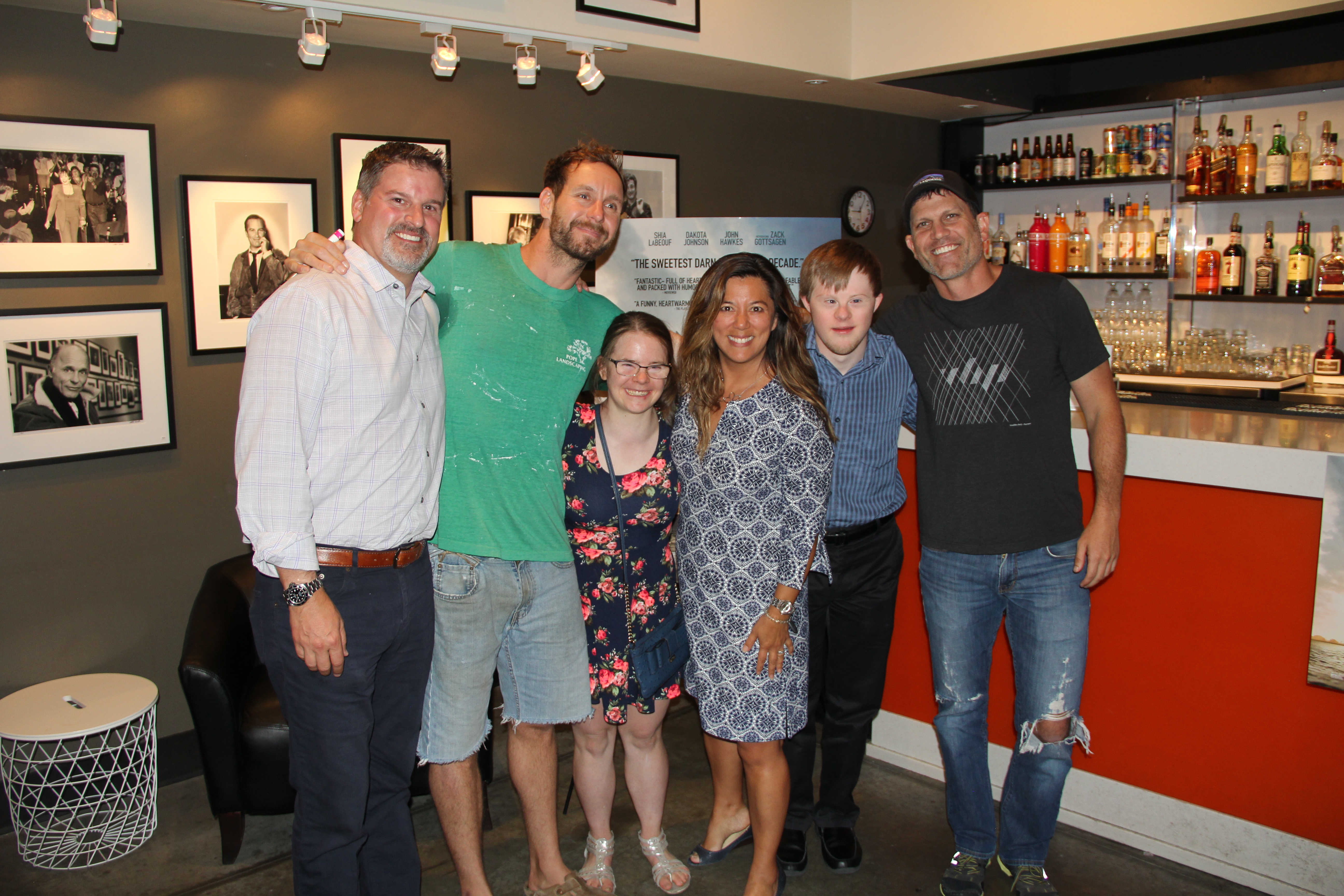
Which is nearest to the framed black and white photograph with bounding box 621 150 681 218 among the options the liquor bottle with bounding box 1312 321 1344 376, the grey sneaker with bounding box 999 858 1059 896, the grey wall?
the grey wall

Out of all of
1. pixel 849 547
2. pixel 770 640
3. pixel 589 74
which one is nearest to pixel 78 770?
pixel 770 640

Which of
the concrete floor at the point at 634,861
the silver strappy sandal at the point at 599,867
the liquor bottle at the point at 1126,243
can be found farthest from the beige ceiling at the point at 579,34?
the silver strappy sandal at the point at 599,867

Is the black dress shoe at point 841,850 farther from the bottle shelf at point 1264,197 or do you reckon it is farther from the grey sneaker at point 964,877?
the bottle shelf at point 1264,197

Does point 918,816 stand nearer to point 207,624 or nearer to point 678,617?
point 678,617

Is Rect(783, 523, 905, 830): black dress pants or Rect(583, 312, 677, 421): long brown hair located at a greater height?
Rect(583, 312, 677, 421): long brown hair

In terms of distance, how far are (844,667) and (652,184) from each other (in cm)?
294

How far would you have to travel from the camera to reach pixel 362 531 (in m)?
1.96

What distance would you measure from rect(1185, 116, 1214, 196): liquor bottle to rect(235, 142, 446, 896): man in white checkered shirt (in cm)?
496

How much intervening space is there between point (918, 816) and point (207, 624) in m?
2.38

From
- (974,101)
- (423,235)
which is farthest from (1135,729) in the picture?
(974,101)

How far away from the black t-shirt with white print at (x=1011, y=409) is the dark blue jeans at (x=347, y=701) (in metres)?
1.37

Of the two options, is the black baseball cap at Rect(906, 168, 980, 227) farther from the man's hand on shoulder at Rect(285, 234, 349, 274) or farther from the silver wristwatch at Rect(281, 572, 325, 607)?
the silver wristwatch at Rect(281, 572, 325, 607)

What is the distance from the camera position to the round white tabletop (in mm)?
2711

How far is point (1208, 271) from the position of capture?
18.2 feet
